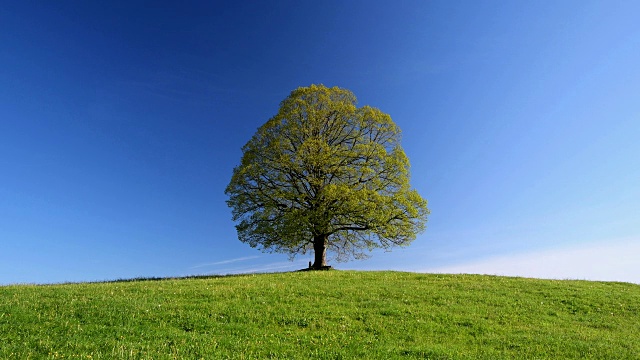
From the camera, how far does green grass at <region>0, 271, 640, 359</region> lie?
13.0m

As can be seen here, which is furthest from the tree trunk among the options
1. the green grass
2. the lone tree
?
the green grass

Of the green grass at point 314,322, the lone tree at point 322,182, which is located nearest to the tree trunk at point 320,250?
the lone tree at point 322,182

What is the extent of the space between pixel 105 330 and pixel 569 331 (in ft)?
59.0

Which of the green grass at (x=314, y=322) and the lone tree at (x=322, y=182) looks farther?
the lone tree at (x=322, y=182)

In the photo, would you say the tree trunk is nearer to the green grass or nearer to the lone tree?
the lone tree

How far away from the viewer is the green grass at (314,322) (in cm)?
1304

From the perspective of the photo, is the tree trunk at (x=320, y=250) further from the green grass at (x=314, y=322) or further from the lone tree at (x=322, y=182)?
the green grass at (x=314, y=322)

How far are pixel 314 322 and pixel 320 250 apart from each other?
811 inches

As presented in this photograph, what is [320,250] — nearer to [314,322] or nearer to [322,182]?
[322,182]

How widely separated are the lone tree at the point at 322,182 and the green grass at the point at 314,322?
32.9 feet

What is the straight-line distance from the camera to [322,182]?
36656mm

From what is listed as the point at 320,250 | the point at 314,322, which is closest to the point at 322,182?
the point at 320,250

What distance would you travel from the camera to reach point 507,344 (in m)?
15.7

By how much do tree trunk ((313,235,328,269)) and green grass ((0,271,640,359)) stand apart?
11.0m
